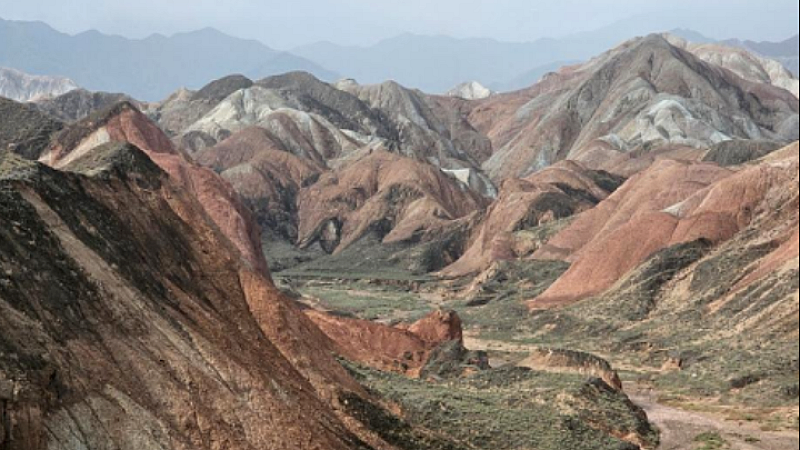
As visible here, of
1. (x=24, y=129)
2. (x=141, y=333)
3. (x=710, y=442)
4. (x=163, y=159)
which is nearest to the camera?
(x=141, y=333)

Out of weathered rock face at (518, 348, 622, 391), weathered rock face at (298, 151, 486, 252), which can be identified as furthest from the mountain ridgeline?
weathered rock face at (298, 151, 486, 252)

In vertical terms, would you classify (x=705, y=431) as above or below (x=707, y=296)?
above

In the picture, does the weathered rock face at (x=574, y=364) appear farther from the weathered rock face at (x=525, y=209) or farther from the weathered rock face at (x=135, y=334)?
the weathered rock face at (x=525, y=209)

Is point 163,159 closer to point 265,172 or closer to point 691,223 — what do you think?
point 691,223

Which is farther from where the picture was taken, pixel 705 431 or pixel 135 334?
pixel 705 431

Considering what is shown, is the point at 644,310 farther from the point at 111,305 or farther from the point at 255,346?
the point at 111,305

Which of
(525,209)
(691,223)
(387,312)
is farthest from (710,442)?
(525,209)

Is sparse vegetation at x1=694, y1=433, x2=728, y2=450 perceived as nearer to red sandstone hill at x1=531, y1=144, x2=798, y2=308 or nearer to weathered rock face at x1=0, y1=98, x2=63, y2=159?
red sandstone hill at x1=531, y1=144, x2=798, y2=308

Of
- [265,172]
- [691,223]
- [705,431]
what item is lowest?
[705,431]
